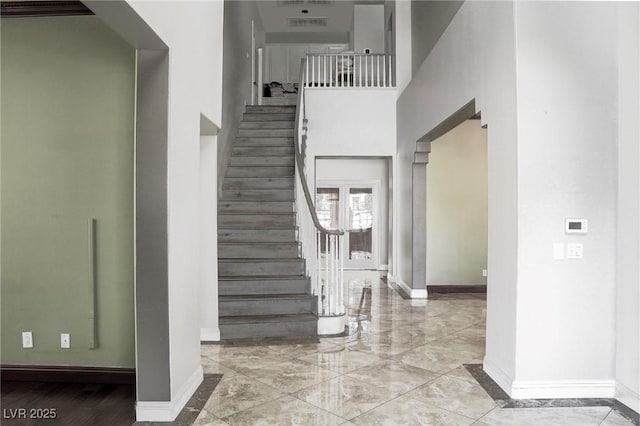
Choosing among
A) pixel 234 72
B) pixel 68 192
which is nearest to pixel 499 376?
pixel 68 192

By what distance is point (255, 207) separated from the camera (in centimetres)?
576

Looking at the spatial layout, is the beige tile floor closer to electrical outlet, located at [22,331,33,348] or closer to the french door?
electrical outlet, located at [22,331,33,348]

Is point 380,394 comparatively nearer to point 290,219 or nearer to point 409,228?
point 290,219

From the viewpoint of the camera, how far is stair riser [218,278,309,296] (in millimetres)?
4691

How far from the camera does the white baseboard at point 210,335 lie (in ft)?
14.0

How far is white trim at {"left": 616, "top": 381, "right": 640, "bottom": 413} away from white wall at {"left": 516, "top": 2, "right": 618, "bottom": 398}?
0.21 ft

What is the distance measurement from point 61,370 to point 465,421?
2.92 m

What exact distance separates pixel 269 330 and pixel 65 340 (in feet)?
5.92

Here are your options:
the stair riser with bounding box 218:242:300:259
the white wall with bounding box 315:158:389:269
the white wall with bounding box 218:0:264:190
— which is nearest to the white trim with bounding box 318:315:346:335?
the stair riser with bounding box 218:242:300:259

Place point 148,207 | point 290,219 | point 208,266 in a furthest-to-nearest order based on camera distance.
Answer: point 290,219
point 208,266
point 148,207

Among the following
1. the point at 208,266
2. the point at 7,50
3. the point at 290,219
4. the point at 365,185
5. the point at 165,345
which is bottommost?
the point at 165,345

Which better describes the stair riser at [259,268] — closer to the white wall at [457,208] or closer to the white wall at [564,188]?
the white wall at [564,188]

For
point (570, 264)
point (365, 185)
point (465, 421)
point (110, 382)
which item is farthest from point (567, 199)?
point (365, 185)

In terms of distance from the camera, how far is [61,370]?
10.7 feet
